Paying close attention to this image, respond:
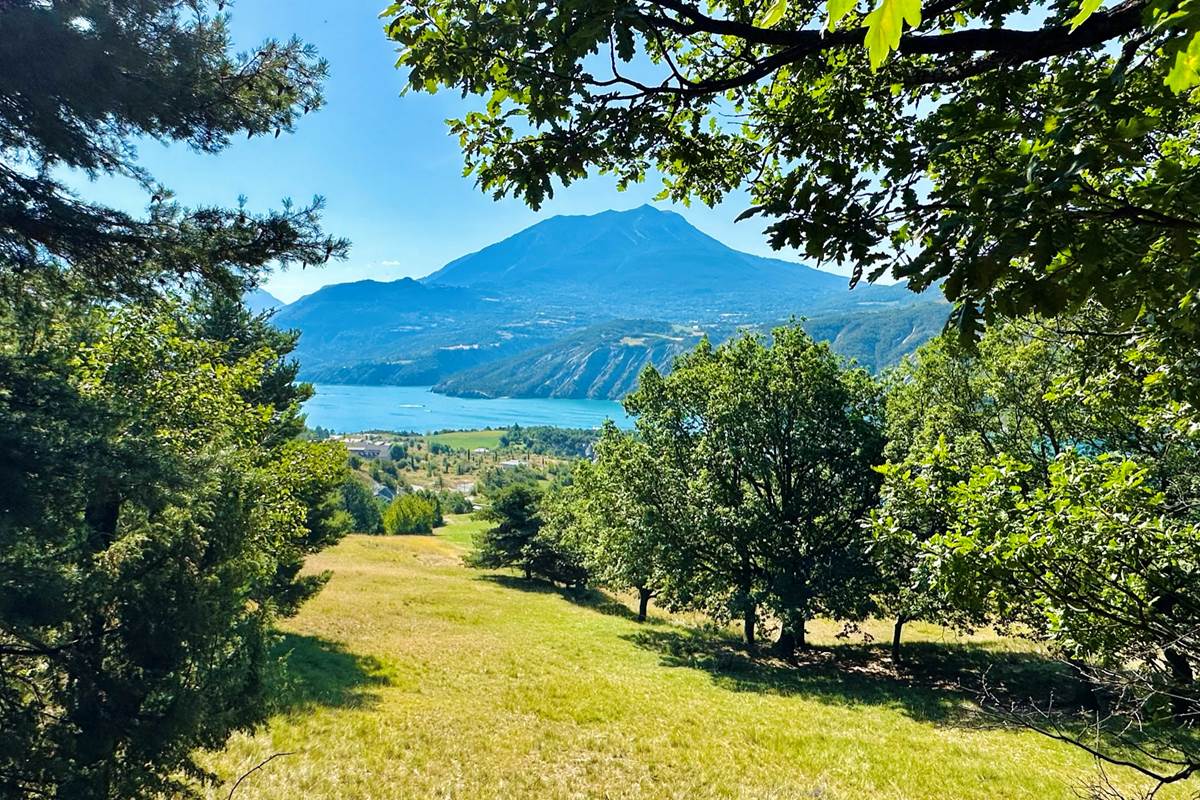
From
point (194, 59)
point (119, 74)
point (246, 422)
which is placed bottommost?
point (246, 422)

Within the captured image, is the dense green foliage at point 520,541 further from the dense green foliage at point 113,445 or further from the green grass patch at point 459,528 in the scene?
the dense green foliage at point 113,445

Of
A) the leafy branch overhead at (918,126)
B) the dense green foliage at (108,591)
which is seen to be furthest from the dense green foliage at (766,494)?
the leafy branch overhead at (918,126)

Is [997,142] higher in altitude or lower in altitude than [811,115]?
lower

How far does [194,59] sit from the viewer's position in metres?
5.83

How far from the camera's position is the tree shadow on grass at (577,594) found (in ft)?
118

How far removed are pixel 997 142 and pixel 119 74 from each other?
24.4 ft

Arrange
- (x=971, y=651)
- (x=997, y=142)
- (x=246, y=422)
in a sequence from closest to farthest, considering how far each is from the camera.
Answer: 1. (x=997, y=142)
2. (x=246, y=422)
3. (x=971, y=651)

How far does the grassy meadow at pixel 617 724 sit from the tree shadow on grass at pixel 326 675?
0.08 m

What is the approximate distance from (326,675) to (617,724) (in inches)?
319

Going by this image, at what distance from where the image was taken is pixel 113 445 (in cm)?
601

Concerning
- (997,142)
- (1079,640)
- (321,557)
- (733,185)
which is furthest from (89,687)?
(321,557)

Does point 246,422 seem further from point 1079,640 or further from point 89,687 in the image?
point 1079,640

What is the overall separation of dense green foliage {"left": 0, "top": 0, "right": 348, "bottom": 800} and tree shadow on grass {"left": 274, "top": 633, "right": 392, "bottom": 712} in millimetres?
4110

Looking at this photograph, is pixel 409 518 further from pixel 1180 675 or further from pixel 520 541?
pixel 1180 675
